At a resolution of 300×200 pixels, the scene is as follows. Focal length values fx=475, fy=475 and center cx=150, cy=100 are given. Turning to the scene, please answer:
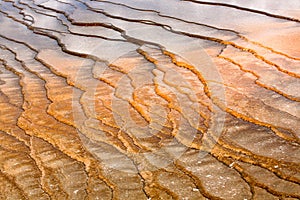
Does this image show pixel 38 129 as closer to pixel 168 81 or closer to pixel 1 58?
pixel 168 81

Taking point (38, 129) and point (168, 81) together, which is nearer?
point (38, 129)

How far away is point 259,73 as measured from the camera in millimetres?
3357

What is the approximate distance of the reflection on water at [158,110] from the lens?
2.16m

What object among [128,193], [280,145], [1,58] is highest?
[280,145]

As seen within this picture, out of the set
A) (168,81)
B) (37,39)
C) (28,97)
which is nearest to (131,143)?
(168,81)

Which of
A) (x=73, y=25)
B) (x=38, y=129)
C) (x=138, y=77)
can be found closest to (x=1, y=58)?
(x=73, y=25)

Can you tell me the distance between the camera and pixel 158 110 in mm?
2939

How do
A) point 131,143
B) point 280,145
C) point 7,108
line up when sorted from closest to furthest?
point 280,145 < point 131,143 < point 7,108

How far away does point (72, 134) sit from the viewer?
274 cm

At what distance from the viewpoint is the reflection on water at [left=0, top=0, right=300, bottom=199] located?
2.16m

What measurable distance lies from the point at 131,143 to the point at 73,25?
3657mm

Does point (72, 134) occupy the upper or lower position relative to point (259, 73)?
lower

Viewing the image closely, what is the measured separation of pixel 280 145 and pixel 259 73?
1102 mm

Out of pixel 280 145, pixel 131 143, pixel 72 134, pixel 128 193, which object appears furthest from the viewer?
pixel 72 134
